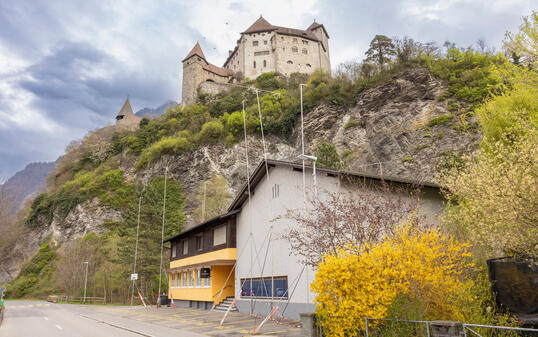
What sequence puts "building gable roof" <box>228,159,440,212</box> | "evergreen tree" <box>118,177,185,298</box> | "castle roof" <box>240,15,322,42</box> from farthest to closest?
1. "castle roof" <box>240,15,322,42</box>
2. "evergreen tree" <box>118,177,185,298</box>
3. "building gable roof" <box>228,159,440,212</box>

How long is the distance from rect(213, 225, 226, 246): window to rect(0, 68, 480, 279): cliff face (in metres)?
15.0

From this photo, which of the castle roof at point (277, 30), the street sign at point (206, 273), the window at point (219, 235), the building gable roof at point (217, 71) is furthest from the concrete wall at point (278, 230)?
the castle roof at point (277, 30)

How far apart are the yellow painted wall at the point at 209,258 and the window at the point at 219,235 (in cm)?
61

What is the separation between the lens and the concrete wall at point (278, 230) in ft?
51.5

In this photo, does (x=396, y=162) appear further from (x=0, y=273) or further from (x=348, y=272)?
(x=0, y=273)

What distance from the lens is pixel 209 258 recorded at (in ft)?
77.6

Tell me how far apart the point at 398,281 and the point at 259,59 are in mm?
80829

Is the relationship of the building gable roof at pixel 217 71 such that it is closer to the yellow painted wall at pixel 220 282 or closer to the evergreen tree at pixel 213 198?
the evergreen tree at pixel 213 198

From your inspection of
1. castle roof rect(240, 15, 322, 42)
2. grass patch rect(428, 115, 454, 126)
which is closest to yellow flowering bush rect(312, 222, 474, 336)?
grass patch rect(428, 115, 454, 126)

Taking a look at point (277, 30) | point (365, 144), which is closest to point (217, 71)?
point (277, 30)

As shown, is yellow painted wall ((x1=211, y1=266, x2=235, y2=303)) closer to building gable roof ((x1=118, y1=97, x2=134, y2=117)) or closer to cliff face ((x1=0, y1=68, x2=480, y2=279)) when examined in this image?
cliff face ((x1=0, y1=68, x2=480, y2=279))

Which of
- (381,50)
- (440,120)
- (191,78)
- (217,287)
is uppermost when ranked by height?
(191,78)

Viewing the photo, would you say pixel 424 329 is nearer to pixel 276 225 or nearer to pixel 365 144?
pixel 276 225

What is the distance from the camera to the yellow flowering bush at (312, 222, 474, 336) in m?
9.12
